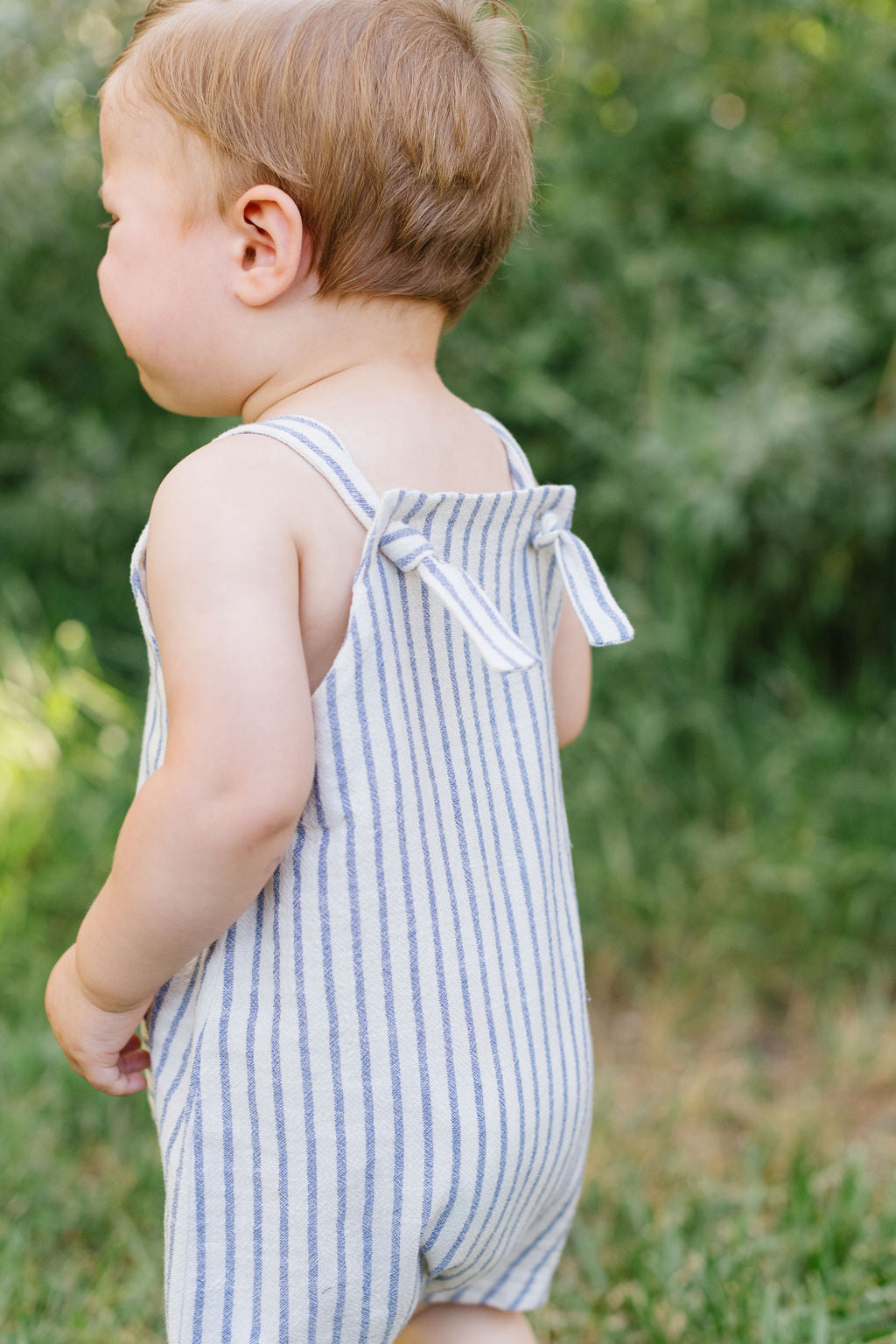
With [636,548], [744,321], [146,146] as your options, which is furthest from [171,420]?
[146,146]

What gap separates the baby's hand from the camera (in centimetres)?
105

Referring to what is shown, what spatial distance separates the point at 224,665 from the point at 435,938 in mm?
291

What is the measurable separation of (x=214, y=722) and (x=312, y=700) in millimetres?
89

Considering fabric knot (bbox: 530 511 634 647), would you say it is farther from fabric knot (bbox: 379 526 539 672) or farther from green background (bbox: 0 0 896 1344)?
green background (bbox: 0 0 896 1344)

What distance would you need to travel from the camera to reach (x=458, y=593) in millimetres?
985

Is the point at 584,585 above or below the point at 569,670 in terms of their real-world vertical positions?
above

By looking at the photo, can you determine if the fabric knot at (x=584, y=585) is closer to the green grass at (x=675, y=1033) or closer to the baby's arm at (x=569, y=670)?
the baby's arm at (x=569, y=670)

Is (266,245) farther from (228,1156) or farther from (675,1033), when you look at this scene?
(675,1033)

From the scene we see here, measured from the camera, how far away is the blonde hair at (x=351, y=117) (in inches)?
39.3

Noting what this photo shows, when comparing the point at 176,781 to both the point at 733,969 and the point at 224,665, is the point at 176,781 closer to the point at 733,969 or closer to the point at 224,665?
the point at 224,665

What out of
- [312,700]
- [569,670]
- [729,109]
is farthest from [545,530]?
[729,109]

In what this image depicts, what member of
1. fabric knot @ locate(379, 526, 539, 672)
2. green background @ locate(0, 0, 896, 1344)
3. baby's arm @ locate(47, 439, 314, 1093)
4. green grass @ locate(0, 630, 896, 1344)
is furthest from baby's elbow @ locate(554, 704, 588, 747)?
green background @ locate(0, 0, 896, 1344)

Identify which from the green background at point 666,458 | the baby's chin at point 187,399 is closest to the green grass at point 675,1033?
the green background at point 666,458

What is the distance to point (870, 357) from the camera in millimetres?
2980
